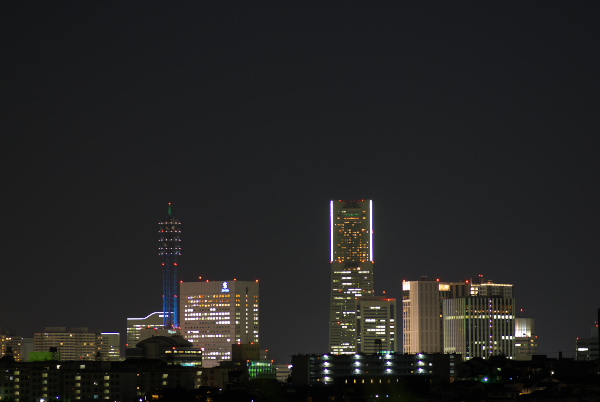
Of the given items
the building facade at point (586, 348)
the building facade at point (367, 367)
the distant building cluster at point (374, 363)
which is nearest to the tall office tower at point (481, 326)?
the distant building cluster at point (374, 363)

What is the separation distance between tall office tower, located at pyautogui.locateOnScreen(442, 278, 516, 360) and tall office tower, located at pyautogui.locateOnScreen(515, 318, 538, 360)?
9.54 ft

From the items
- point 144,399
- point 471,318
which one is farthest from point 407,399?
point 471,318

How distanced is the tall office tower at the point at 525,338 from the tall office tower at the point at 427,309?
869cm

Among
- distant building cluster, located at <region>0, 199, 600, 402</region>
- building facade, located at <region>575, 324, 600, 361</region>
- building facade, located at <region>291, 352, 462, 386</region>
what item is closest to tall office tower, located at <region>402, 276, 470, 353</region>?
distant building cluster, located at <region>0, 199, 600, 402</region>

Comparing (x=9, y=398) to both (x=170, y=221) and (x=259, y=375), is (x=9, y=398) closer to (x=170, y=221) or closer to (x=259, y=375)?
(x=259, y=375)

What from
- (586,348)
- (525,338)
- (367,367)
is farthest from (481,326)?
(367,367)

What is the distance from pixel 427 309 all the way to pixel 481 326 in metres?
12.2

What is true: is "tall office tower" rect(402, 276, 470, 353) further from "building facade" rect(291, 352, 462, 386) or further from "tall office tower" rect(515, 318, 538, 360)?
"building facade" rect(291, 352, 462, 386)

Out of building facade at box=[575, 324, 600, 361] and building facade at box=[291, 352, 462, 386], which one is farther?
building facade at box=[575, 324, 600, 361]

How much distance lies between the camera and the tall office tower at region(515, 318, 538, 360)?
17652 centimetres

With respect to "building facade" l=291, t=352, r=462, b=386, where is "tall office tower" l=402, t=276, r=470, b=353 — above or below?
above

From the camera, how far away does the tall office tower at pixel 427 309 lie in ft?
607

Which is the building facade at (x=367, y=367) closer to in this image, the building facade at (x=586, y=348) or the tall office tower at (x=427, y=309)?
the building facade at (x=586, y=348)

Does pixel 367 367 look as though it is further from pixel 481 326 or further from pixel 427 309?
pixel 427 309
